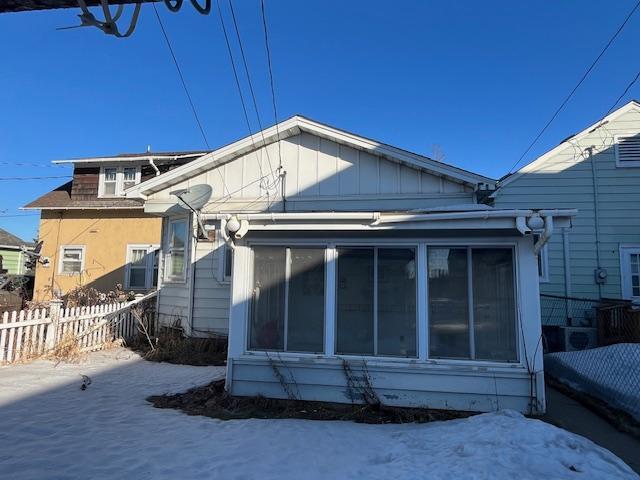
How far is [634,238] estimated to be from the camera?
10219mm

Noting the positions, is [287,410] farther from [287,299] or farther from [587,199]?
[587,199]


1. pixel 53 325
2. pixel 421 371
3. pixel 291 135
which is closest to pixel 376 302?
pixel 421 371

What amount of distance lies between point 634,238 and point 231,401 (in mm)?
10405

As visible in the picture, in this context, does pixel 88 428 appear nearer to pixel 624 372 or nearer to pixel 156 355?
pixel 156 355

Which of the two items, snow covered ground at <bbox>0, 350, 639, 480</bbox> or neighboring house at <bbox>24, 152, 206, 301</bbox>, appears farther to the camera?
neighboring house at <bbox>24, 152, 206, 301</bbox>

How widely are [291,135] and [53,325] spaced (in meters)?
6.38

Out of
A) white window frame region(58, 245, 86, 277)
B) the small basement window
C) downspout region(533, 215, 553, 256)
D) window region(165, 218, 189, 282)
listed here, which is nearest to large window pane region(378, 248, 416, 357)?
downspout region(533, 215, 553, 256)

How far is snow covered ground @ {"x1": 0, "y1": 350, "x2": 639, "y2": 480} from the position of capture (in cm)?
352

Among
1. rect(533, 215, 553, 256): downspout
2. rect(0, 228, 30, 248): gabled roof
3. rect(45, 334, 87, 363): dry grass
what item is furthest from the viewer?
rect(0, 228, 30, 248): gabled roof

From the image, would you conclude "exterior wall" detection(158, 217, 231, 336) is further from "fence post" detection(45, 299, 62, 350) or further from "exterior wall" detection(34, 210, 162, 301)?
"exterior wall" detection(34, 210, 162, 301)

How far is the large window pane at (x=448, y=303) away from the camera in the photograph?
18.2 feet

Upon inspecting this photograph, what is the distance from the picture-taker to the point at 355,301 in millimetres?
5875

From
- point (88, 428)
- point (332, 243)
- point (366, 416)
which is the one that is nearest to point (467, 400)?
point (366, 416)

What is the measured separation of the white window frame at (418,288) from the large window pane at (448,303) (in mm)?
76
